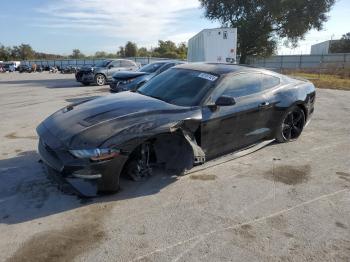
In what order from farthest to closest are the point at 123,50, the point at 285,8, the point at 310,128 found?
1. the point at 123,50
2. the point at 285,8
3. the point at 310,128

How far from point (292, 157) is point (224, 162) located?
1.31 m

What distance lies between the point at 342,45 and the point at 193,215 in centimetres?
7063

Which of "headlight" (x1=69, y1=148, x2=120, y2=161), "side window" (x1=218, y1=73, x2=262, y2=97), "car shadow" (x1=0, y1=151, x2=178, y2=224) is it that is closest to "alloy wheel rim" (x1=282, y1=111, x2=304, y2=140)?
"side window" (x1=218, y1=73, x2=262, y2=97)

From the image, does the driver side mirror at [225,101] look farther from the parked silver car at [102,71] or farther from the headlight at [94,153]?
the parked silver car at [102,71]

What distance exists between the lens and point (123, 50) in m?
84.6

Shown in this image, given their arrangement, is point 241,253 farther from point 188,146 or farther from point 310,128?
point 310,128

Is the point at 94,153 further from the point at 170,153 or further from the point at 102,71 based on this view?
the point at 102,71

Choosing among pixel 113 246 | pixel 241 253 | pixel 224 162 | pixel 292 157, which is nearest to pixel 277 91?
pixel 292 157

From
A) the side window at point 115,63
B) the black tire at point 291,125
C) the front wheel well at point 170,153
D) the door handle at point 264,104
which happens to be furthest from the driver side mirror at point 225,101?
the side window at point 115,63

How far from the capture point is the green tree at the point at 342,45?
6450cm

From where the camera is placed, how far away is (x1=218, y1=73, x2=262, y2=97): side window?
17.5 ft

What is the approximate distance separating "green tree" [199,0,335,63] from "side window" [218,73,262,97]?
2597 cm

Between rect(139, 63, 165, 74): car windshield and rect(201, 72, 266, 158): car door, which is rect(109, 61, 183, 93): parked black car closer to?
rect(139, 63, 165, 74): car windshield

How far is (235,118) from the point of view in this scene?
5281mm
